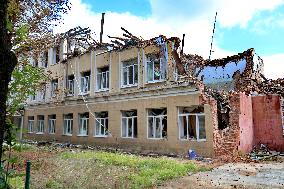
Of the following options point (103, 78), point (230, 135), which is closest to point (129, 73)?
point (103, 78)

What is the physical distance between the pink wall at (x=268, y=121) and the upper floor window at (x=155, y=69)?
6660 mm

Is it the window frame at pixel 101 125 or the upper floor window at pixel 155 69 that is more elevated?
the upper floor window at pixel 155 69

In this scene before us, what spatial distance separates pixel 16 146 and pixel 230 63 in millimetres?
18885

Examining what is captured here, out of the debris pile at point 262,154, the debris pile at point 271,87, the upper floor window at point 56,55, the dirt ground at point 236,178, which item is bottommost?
the dirt ground at point 236,178

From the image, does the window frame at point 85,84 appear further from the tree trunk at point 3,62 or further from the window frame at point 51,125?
the tree trunk at point 3,62

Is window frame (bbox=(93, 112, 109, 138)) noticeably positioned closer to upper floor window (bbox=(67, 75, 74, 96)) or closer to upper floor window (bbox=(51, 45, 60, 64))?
upper floor window (bbox=(67, 75, 74, 96))

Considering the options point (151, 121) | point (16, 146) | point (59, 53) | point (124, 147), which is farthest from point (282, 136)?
point (59, 53)

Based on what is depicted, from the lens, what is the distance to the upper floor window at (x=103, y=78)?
23.4m

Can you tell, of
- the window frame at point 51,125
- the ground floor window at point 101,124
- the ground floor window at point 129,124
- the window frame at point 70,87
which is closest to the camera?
the ground floor window at point 129,124

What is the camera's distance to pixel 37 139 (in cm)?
3036

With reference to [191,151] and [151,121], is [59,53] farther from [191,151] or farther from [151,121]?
[191,151]

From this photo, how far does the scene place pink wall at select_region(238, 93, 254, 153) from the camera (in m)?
17.3

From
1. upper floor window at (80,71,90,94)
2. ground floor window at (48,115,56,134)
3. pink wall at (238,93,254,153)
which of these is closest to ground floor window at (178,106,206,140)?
pink wall at (238,93,254,153)

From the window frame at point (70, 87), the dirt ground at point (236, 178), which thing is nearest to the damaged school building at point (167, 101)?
the window frame at point (70, 87)
